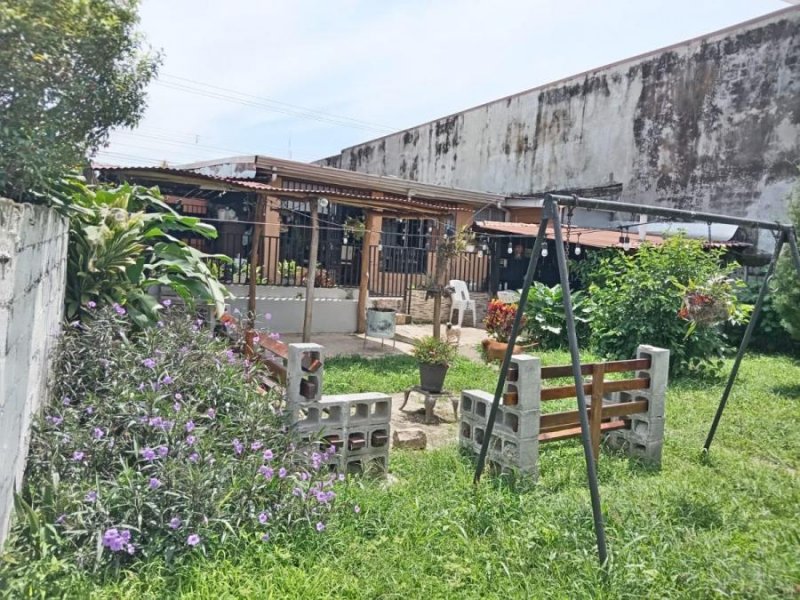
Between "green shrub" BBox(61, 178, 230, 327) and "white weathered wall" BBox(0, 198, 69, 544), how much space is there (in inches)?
34.5

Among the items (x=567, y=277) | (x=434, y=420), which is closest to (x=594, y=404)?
(x=567, y=277)

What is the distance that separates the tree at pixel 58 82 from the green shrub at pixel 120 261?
0.93 meters

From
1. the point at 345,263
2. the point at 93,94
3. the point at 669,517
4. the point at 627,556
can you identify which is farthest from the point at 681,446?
the point at 345,263

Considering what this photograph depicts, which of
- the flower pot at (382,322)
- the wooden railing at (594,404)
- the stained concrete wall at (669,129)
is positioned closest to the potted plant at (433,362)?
the wooden railing at (594,404)

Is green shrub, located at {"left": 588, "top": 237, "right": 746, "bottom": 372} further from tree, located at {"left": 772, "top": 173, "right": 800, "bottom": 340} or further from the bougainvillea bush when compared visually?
the bougainvillea bush

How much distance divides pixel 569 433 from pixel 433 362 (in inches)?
65.4

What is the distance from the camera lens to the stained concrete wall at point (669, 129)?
12773mm

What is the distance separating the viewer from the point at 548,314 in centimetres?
988

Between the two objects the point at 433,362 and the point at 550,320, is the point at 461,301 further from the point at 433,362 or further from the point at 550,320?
the point at 433,362

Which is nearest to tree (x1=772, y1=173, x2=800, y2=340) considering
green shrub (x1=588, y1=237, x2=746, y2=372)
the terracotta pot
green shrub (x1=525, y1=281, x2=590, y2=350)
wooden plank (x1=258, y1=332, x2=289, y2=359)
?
green shrub (x1=588, y1=237, x2=746, y2=372)

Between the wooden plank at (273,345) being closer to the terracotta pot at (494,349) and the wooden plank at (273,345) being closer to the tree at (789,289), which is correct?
the terracotta pot at (494,349)

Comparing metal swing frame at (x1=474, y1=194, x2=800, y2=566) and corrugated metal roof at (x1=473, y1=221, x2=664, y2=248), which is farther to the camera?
corrugated metal roof at (x1=473, y1=221, x2=664, y2=248)

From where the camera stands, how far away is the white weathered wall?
1.97 m

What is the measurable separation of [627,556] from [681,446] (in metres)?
2.36
